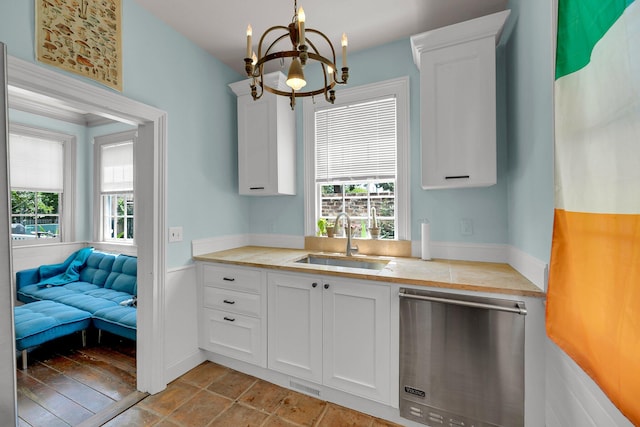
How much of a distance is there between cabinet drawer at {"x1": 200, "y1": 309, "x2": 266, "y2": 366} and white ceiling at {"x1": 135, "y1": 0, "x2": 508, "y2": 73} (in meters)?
2.42

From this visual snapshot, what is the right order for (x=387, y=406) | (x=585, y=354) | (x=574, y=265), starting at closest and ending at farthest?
(x=585, y=354)
(x=574, y=265)
(x=387, y=406)

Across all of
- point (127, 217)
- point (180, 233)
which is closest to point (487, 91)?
point (180, 233)

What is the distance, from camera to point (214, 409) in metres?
1.92

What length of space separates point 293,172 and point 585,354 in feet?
8.08

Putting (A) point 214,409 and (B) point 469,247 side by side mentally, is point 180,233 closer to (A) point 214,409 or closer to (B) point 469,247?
(A) point 214,409

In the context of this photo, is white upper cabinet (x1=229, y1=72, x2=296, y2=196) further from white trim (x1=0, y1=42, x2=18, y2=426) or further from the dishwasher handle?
white trim (x1=0, y1=42, x2=18, y2=426)

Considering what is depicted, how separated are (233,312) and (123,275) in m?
2.02

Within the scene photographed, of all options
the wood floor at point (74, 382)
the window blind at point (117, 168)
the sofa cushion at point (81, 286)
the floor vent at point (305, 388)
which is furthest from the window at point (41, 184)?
the floor vent at point (305, 388)

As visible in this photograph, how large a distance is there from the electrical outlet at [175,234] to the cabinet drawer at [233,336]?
27.3 inches

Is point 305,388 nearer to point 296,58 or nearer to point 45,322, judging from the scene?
point 296,58

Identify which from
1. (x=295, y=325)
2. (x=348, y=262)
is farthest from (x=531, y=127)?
(x=295, y=325)

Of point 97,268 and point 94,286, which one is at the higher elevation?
point 97,268

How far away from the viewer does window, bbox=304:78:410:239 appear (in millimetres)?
2467

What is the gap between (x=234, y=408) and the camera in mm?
1932
